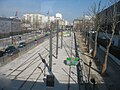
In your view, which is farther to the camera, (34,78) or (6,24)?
(6,24)

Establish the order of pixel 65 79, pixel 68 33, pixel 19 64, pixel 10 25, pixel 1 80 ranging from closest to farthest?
pixel 1 80 → pixel 65 79 → pixel 19 64 → pixel 10 25 → pixel 68 33

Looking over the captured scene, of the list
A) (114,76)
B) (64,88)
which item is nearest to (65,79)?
(64,88)

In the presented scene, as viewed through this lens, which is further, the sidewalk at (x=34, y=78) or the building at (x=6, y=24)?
the building at (x=6, y=24)

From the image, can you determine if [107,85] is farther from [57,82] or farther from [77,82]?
[57,82]

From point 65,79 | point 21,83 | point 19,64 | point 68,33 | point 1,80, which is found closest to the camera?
point 1,80

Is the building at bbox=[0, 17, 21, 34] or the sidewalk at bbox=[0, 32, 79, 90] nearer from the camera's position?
the sidewalk at bbox=[0, 32, 79, 90]

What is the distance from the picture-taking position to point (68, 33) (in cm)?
7775

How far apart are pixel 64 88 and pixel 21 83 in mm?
3094

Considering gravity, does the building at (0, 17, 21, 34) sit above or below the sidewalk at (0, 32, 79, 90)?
above

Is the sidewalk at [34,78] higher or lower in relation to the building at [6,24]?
lower

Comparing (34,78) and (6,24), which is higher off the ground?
(6,24)

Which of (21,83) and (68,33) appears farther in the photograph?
(68,33)

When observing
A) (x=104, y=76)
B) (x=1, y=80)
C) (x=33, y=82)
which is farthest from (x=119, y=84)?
(x=1, y=80)

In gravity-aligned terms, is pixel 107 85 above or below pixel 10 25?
below
